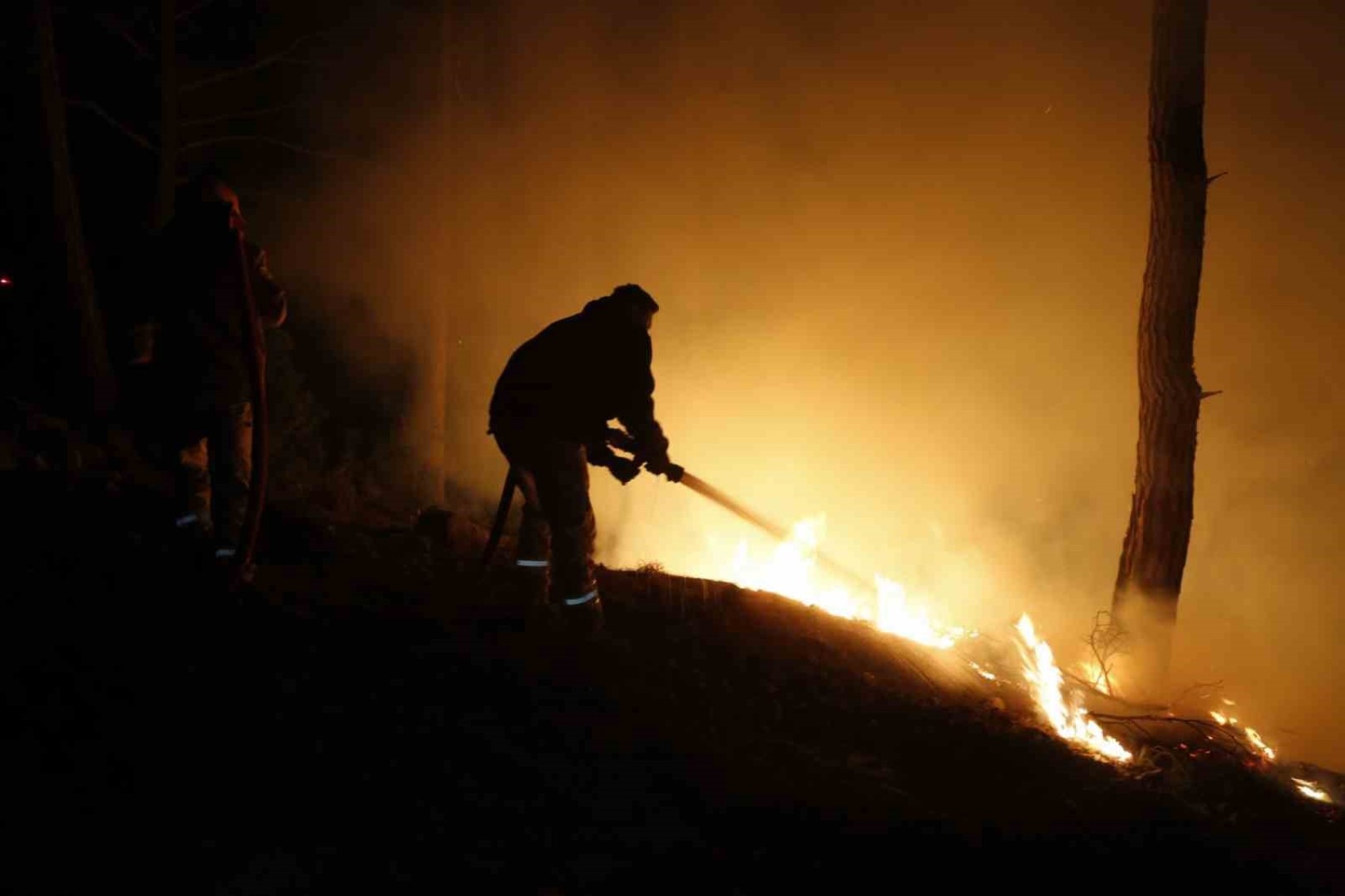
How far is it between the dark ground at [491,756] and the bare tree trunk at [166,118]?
156 inches

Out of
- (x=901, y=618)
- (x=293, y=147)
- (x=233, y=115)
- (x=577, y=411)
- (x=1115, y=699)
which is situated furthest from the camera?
(x=293, y=147)

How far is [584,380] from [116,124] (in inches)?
283

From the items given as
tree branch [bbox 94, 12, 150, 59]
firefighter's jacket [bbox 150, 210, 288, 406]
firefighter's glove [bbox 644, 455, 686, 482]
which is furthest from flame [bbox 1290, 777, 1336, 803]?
tree branch [bbox 94, 12, 150, 59]

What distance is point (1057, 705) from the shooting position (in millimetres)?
5941

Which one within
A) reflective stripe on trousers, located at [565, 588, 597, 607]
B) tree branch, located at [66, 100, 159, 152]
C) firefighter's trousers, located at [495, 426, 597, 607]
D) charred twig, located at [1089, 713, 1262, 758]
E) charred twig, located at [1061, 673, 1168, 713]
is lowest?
charred twig, located at [1089, 713, 1262, 758]

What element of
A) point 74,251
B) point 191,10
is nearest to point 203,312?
point 74,251

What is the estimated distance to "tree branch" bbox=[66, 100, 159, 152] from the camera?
28.0 ft

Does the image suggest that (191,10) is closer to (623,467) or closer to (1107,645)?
(623,467)

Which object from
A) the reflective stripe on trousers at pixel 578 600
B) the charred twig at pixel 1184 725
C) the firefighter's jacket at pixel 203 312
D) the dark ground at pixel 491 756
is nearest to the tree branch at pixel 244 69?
the dark ground at pixel 491 756

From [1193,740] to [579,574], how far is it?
4.44m

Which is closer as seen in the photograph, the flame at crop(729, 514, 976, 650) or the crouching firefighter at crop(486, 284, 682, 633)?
the crouching firefighter at crop(486, 284, 682, 633)

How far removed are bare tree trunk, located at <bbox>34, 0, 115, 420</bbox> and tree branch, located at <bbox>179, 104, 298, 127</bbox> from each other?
1.85m

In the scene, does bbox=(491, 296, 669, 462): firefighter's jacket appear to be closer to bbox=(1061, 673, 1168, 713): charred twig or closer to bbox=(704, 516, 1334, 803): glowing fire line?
bbox=(704, 516, 1334, 803): glowing fire line

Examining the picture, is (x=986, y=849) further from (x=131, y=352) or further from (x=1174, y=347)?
(x=1174, y=347)
